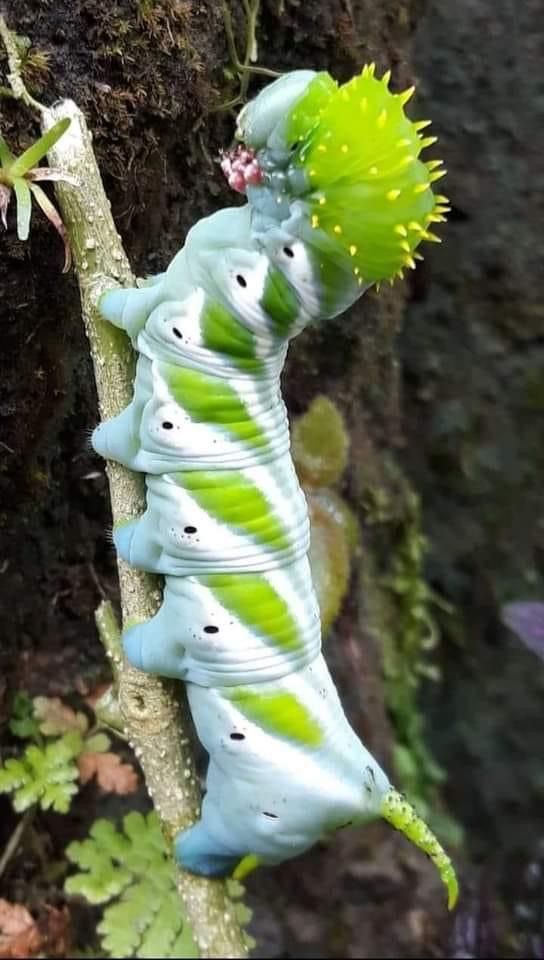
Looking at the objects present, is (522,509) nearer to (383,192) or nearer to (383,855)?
(383,855)

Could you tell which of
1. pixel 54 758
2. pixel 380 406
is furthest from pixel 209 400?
pixel 380 406

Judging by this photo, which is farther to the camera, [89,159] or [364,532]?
[364,532]

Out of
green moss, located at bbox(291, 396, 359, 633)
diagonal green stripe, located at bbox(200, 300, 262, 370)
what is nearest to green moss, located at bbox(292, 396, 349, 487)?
green moss, located at bbox(291, 396, 359, 633)

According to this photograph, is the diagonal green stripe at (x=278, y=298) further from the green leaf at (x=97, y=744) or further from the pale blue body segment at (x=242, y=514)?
the green leaf at (x=97, y=744)

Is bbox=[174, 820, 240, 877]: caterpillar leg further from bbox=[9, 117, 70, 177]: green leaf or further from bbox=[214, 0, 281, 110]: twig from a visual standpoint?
bbox=[214, 0, 281, 110]: twig

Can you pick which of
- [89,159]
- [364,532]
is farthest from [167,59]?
[364,532]

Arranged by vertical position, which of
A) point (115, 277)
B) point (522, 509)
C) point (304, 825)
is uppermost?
point (115, 277)

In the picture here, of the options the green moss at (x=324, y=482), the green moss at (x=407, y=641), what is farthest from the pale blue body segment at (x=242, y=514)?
the green moss at (x=407, y=641)
